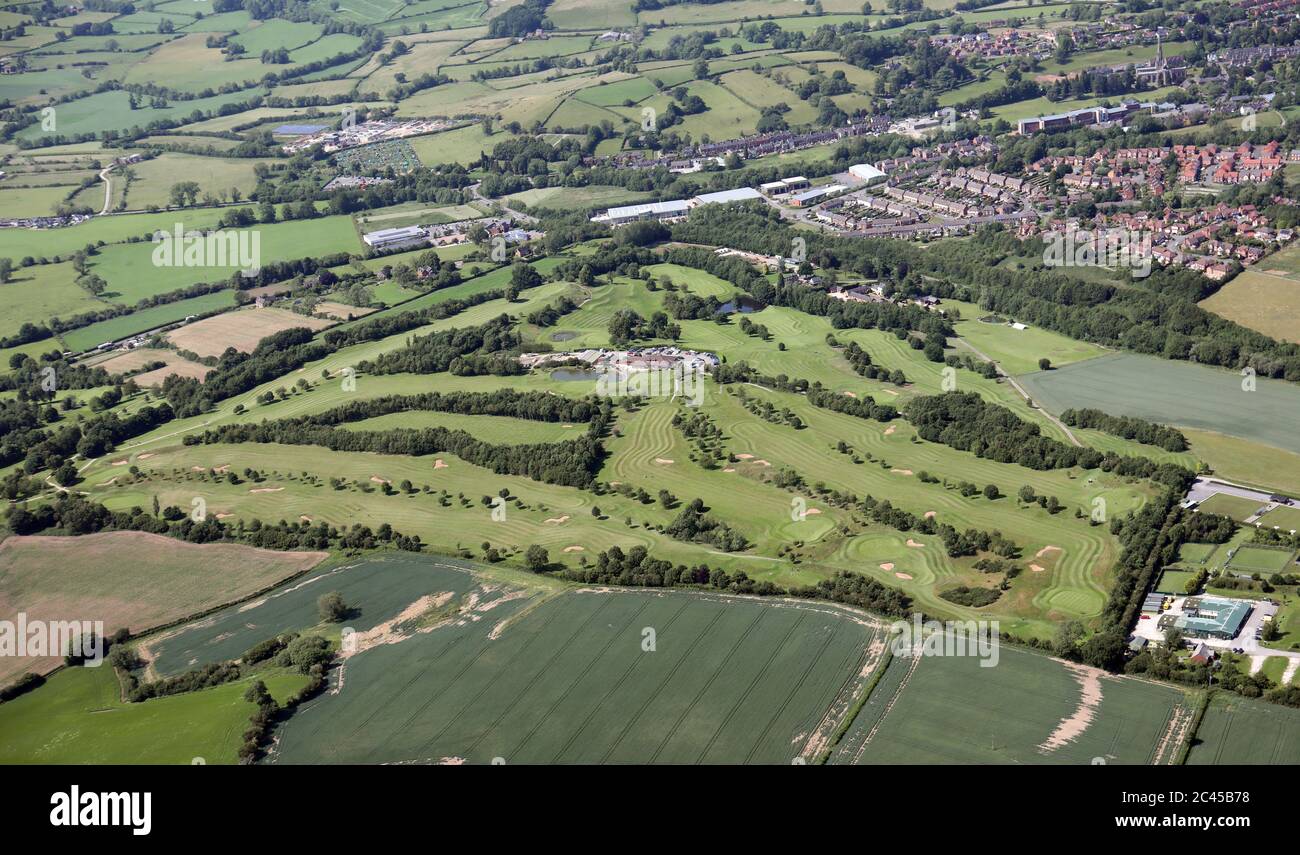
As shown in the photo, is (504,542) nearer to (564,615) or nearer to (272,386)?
(564,615)

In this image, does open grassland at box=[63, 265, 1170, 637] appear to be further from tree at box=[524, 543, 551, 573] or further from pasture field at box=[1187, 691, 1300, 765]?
pasture field at box=[1187, 691, 1300, 765]

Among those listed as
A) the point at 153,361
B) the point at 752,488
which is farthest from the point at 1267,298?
the point at 153,361

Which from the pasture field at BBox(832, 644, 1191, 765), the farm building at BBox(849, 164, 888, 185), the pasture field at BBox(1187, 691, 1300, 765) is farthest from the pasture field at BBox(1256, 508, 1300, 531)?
the farm building at BBox(849, 164, 888, 185)

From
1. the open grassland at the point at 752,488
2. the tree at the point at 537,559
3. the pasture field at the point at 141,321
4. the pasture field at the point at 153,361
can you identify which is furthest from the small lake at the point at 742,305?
the pasture field at the point at 141,321

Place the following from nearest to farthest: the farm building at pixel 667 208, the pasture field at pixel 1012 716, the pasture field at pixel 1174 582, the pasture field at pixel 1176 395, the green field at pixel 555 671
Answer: the pasture field at pixel 1012 716 < the green field at pixel 555 671 < the pasture field at pixel 1174 582 < the pasture field at pixel 1176 395 < the farm building at pixel 667 208

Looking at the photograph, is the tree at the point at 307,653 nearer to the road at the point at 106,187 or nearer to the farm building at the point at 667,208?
the farm building at the point at 667,208

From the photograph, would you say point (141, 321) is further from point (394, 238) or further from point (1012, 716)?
point (1012, 716)
